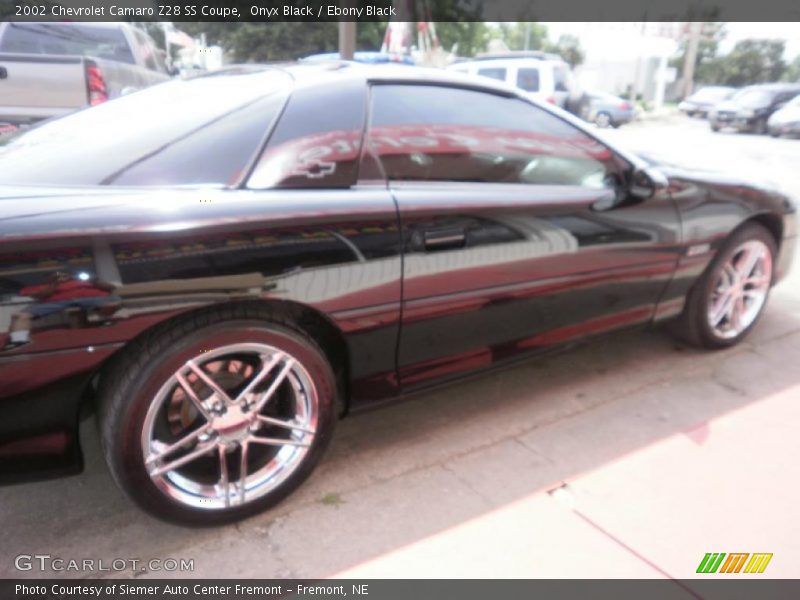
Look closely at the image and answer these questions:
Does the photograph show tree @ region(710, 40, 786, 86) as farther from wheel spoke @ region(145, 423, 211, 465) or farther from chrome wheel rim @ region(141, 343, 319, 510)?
wheel spoke @ region(145, 423, 211, 465)

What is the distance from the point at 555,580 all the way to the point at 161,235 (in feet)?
4.85

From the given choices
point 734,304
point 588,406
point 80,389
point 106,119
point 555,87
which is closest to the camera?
point 80,389

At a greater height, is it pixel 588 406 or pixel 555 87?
pixel 555 87

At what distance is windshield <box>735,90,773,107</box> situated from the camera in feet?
65.4

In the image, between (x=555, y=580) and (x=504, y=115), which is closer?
(x=555, y=580)

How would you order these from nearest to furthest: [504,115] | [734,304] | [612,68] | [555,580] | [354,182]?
[555,580] < [354,182] < [504,115] < [734,304] < [612,68]

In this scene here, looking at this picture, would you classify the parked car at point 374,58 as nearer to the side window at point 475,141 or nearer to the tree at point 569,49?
the side window at point 475,141

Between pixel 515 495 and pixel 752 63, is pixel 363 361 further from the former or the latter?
pixel 752 63

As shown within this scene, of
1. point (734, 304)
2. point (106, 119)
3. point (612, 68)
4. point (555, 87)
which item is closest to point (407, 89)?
point (106, 119)

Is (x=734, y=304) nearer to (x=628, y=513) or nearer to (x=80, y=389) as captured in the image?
(x=628, y=513)

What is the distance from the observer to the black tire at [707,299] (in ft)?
10.1

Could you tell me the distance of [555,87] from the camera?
1516cm

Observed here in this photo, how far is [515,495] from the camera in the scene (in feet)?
7.09

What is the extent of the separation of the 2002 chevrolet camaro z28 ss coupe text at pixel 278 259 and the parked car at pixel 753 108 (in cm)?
2035
